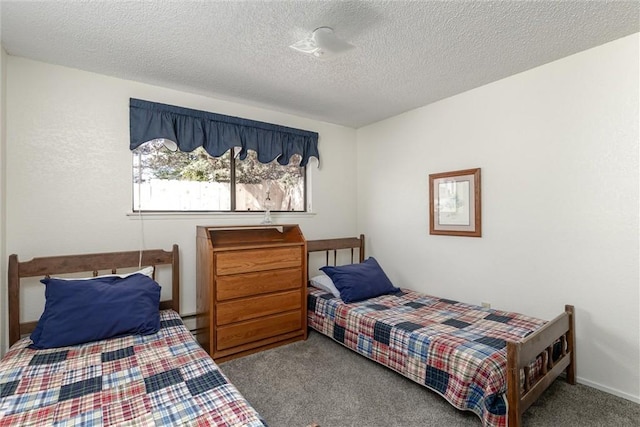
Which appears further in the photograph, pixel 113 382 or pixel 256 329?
pixel 256 329

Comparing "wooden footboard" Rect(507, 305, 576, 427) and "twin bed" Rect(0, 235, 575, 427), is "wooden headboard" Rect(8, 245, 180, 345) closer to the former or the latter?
"twin bed" Rect(0, 235, 575, 427)

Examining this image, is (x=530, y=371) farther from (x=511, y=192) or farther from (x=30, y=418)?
(x=30, y=418)

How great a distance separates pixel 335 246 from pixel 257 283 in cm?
128

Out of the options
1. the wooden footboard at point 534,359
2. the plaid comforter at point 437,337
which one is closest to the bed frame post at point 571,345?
the wooden footboard at point 534,359

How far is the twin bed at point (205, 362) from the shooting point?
1.32m

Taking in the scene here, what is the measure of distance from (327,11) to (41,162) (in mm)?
2361

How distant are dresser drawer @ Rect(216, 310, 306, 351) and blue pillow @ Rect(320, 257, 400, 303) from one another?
50 centimetres

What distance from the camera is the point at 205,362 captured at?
5.73 ft

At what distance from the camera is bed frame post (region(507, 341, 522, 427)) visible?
1609mm

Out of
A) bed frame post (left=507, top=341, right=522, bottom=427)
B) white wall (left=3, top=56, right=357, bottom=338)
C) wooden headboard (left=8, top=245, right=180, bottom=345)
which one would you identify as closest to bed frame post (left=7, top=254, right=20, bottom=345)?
wooden headboard (left=8, top=245, right=180, bottom=345)

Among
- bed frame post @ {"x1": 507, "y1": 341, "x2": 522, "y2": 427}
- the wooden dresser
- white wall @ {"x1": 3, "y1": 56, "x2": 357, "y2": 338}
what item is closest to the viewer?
bed frame post @ {"x1": 507, "y1": 341, "x2": 522, "y2": 427}

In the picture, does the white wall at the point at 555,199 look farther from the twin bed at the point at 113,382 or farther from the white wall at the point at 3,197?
the white wall at the point at 3,197

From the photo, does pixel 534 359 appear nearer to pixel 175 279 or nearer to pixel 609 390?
pixel 609 390

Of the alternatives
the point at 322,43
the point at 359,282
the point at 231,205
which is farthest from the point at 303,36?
the point at 359,282
